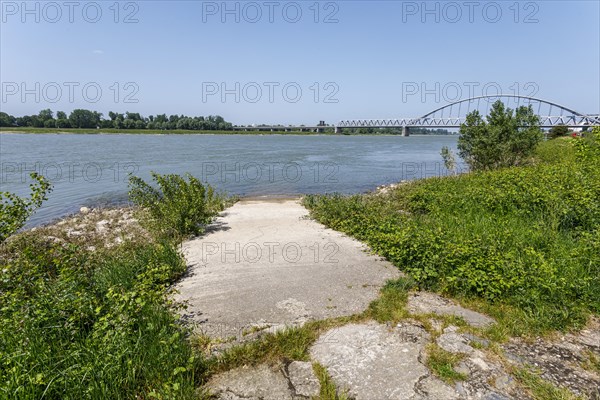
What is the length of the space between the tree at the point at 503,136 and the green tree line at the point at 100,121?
127 m

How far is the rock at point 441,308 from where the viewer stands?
4283 mm

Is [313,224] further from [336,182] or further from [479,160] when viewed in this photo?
[336,182]

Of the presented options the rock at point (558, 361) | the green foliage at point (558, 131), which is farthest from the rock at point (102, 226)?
the green foliage at point (558, 131)

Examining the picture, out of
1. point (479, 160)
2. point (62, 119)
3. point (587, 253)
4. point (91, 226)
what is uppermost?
point (62, 119)

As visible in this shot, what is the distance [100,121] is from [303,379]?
144 meters

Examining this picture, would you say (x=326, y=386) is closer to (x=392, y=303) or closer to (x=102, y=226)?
(x=392, y=303)

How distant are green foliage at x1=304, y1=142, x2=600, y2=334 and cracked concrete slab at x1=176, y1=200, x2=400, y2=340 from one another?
2.33 feet

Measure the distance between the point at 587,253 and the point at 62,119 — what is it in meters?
147

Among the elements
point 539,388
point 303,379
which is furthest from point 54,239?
point 539,388

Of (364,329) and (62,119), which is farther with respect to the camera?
(62,119)

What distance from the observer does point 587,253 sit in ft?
17.8

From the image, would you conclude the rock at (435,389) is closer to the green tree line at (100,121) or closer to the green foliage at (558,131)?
the green foliage at (558,131)

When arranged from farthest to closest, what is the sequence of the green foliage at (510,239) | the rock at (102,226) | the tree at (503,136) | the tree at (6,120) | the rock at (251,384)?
the tree at (6,120) → the tree at (503,136) → the rock at (102,226) → the green foliage at (510,239) → the rock at (251,384)

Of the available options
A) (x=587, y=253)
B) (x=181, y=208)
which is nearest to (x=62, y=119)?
(x=181, y=208)
